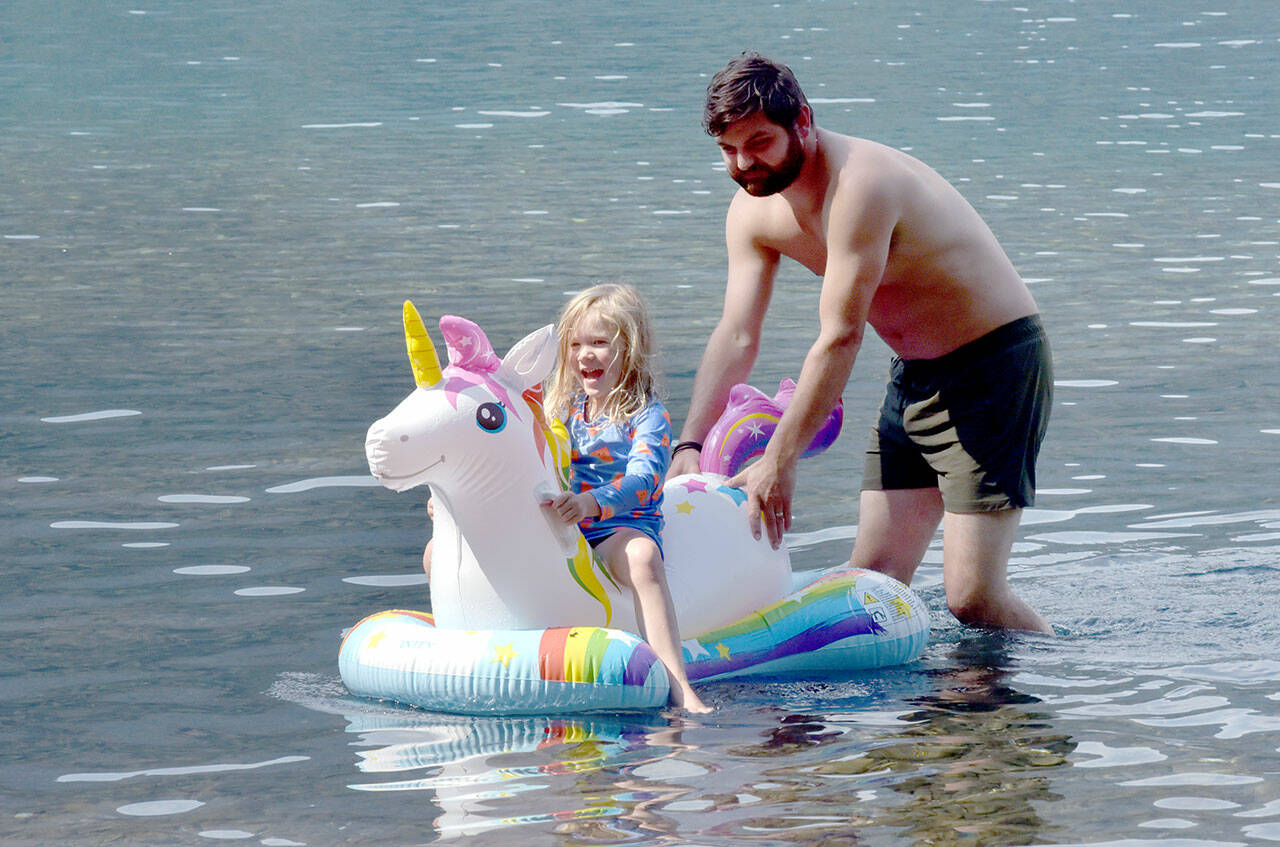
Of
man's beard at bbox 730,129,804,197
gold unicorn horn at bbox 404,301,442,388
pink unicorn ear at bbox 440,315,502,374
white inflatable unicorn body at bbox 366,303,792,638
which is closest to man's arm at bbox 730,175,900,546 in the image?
man's beard at bbox 730,129,804,197

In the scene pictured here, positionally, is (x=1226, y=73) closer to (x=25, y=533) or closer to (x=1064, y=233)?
(x=1064, y=233)

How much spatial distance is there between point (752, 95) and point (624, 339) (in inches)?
37.1

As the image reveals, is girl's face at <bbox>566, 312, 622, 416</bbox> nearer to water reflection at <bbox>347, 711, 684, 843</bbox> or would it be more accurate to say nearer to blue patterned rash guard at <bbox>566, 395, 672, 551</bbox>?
blue patterned rash guard at <bbox>566, 395, 672, 551</bbox>

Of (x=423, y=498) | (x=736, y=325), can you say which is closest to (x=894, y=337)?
(x=736, y=325)

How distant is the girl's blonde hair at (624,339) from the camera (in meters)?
6.23

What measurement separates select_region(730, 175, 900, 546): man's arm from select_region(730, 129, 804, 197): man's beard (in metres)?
0.21

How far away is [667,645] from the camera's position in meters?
6.05

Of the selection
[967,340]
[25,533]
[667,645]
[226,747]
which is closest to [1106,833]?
[667,645]

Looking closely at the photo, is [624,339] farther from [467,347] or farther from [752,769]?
[752,769]

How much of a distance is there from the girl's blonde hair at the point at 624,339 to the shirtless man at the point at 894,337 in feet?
1.59

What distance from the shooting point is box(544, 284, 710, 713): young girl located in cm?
605

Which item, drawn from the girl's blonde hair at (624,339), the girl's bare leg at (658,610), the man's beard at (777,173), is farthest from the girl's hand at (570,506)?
the man's beard at (777,173)

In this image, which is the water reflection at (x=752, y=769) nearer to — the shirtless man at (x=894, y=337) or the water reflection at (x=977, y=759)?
the water reflection at (x=977, y=759)

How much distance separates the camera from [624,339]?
20.5 ft
